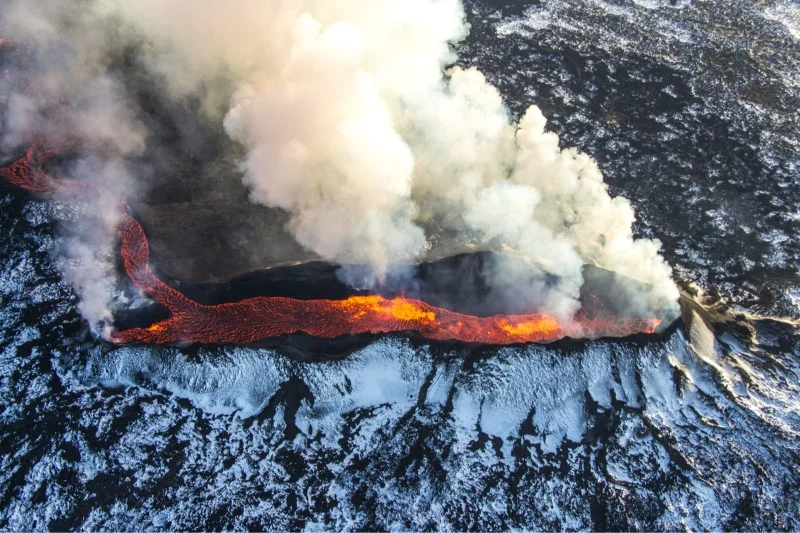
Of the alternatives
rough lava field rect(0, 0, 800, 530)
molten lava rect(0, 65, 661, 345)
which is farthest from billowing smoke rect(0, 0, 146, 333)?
molten lava rect(0, 65, 661, 345)

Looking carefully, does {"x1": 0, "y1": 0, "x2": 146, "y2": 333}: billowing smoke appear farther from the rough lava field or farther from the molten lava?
the molten lava

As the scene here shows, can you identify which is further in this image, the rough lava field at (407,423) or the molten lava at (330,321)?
the molten lava at (330,321)

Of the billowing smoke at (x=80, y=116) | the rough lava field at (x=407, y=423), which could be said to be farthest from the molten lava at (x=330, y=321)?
the billowing smoke at (x=80, y=116)

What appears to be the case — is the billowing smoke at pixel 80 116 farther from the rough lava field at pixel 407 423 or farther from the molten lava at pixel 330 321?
the molten lava at pixel 330 321

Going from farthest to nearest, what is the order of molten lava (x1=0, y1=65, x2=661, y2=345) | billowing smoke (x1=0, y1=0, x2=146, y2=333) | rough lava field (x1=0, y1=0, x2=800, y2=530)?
billowing smoke (x1=0, y1=0, x2=146, y2=333), molten lava (x1=0, y1=65, x2=661, y2=345), rough lava field (x1=0, y1=0, x2=800, y2=530)

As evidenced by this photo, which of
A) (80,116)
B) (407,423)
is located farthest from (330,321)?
(80,116)

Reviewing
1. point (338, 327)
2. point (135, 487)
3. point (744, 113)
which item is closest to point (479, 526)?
point (338, 327)

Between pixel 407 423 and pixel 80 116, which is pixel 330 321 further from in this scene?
pixel 80 116
